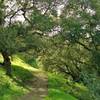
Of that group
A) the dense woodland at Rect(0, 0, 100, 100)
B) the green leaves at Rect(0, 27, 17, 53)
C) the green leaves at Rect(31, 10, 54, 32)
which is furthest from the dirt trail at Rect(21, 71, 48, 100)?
the green leaves at Rect(31, 10, 54, 32)

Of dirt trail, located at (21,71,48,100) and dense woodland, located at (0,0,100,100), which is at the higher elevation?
dense woodland, located at (0,0,100,100)

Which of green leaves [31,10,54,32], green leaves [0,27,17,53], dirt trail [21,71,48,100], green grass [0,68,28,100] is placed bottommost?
dirt trail [21,71,48,100]

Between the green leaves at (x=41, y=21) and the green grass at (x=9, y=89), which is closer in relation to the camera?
the green grass at (x=9, y=89)

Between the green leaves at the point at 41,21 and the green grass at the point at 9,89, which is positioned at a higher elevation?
the green leaves at the point at 41,21

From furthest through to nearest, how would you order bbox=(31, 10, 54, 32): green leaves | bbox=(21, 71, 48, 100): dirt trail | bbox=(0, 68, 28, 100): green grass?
bbox=(31, 10, 54, 32): green leaves < bbox=(21, 71, 48, 100): dirt trail < bbox=(0, 68, 28, 100): green grass

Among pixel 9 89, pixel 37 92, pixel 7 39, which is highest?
pixel 7 39

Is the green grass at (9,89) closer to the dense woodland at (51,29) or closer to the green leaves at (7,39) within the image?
the dense woodland at (51,29)

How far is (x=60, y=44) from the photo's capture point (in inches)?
1625

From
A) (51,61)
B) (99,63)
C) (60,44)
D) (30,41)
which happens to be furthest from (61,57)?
(30,41)

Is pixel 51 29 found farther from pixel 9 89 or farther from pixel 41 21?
pixel 9 89

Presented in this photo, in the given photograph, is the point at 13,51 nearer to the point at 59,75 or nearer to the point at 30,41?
the point at 30,41

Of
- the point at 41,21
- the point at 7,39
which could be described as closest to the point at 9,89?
the point at 7,39

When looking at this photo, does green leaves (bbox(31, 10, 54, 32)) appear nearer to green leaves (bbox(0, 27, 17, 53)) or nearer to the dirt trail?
green leaves (bbox(0, 27, 17, 53))

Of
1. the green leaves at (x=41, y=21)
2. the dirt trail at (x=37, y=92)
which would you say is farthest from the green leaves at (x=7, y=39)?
the dirt trail at (x=37, y=92)
